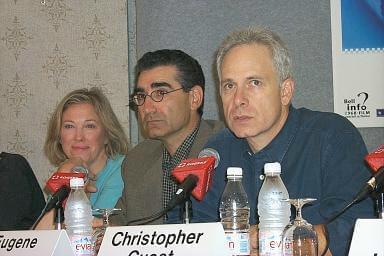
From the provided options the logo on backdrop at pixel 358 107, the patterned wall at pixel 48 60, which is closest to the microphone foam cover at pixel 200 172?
the logo on backdrop at pixel 358 107

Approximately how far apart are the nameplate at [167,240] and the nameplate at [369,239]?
0.30m

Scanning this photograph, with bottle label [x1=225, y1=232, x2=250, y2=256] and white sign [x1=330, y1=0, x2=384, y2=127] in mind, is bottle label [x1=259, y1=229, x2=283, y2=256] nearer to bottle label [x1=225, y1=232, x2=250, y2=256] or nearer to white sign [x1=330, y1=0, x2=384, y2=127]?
bottle label [x1=225, y1=232, x2=250, y2=256]

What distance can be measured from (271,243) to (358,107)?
1.85 meters

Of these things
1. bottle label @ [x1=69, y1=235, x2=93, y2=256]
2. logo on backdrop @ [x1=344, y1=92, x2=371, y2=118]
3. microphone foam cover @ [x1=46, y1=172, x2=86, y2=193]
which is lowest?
bottle label @ [x1=69, y1=235, x2=93, y2=256]

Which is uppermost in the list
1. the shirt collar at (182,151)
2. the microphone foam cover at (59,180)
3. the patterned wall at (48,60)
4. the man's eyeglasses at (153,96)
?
the patterned wall at (48,60)

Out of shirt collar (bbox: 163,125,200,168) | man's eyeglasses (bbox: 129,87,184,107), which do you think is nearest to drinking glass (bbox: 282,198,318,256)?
shirt collar (bbox: 163,125,200,168)

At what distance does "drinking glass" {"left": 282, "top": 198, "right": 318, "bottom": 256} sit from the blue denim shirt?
0.25 metres

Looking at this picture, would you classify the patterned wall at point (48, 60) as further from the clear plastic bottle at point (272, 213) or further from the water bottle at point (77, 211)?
the clear plastic bottle at point (272, 213)

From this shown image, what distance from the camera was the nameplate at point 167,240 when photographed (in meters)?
1.70

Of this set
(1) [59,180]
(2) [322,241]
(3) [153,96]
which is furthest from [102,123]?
(2) [322,241]

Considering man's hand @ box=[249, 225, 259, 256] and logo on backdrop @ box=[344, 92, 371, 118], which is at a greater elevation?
logo on backdrop @ box=[344, 92, 371, 118]

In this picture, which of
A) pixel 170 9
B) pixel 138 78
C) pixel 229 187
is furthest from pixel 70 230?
pixel 170 9

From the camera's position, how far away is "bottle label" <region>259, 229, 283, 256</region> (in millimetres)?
1805

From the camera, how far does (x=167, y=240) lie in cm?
175
